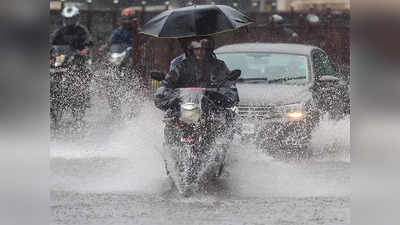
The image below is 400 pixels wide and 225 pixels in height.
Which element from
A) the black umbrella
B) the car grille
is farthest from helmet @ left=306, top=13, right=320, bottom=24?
the black umbrella

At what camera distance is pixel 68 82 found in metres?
14.7

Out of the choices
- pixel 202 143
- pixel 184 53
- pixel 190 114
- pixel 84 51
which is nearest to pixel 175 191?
pixel 202 143

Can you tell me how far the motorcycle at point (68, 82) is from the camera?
1368 centimetres

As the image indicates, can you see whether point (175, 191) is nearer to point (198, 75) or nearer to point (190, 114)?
point (190, 114)

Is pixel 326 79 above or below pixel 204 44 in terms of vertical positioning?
below

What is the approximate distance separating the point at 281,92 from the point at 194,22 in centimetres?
191

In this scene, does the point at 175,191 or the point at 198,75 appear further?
the point at 198,75

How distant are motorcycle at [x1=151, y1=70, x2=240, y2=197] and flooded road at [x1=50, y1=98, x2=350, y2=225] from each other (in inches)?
7.8

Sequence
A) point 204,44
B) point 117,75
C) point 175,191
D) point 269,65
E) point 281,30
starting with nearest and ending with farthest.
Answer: point 175,191 → point 204,44 → point 269,65 → point 117,75 → point 281,30

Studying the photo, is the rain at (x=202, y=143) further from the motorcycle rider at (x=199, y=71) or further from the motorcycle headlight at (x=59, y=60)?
the motorcycle rider at (x=199, y=71)

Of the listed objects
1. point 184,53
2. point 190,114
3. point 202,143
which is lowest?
point 202,143

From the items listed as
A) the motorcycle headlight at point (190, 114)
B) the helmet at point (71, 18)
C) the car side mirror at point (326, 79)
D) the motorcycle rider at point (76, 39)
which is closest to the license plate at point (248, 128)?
the car side mirror at point (326, 79)

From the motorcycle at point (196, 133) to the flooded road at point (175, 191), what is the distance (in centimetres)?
20

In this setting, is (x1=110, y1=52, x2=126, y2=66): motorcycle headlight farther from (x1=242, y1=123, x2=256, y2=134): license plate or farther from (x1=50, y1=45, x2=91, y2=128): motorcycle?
(x1=242, y1=123, x2=256, y2=134): license plate
